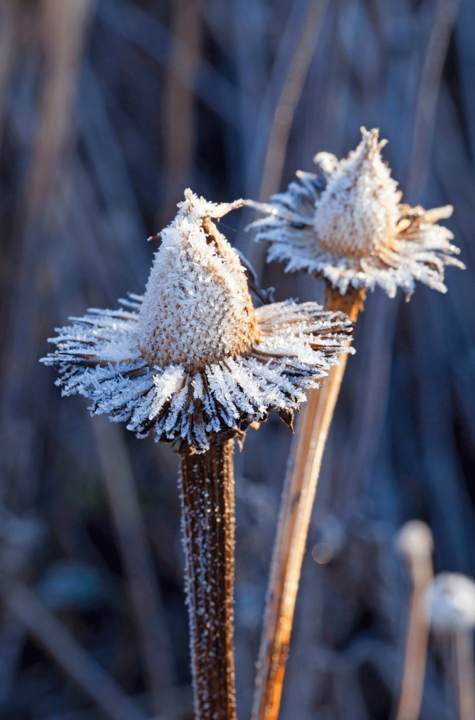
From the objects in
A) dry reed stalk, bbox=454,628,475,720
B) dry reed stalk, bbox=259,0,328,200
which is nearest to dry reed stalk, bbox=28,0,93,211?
dry reed stalk, bbox=259,0,328,200

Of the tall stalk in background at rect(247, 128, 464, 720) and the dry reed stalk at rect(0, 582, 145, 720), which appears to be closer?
the tall stalk in background at rect(247, 128, 464, 720)

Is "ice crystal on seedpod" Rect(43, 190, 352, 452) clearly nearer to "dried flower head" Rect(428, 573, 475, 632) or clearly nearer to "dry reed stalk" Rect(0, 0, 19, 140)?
"dried flower head" Rect(428, 573, 475, 632)

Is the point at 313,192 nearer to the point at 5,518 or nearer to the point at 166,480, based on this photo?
the point at 5,518

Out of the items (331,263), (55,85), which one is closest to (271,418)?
(55,85)

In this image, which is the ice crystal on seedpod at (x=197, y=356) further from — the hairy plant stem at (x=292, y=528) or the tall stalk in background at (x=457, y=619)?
the tall stalk in background at (x=457, y=619)

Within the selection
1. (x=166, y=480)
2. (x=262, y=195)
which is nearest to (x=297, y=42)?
(x=262, y=195)

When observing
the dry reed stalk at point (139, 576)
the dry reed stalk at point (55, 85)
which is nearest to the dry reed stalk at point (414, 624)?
the dry reed stalk at point (139, 576)
